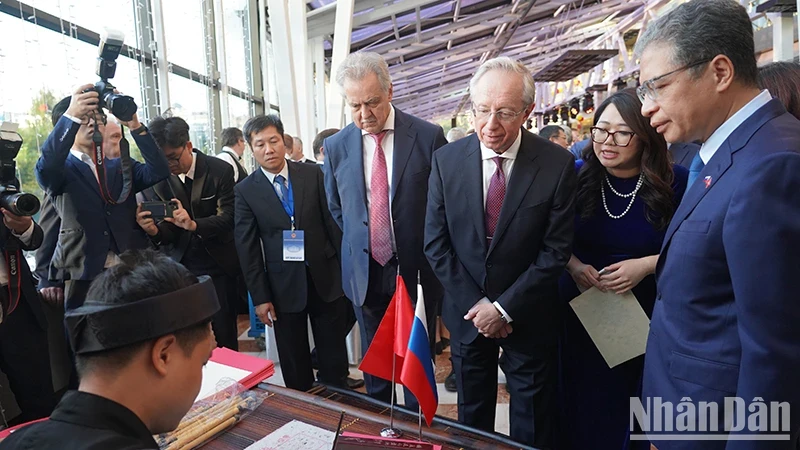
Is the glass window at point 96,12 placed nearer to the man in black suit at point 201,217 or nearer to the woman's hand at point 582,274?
the man in black suit at point 201,217

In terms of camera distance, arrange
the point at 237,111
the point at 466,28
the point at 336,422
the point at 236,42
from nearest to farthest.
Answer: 1. the point at 336,422
2. the point at 237,111
3. the point at 236,42
4. the point at 466,28

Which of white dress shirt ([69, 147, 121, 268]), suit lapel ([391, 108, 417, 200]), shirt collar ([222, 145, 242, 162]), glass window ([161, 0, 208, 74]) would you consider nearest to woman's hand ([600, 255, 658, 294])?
suit lapel ([391, 108, 417, 200])

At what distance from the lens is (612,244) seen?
1734 millimetres

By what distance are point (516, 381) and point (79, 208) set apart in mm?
1760

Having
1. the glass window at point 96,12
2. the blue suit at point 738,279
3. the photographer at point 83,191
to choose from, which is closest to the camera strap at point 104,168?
the photographer at point 83,191

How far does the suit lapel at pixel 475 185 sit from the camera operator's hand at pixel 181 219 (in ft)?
4.51

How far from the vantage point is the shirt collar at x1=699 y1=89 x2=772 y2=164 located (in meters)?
1.01

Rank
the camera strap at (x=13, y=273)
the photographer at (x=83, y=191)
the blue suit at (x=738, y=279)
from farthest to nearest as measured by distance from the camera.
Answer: the photographer at (x=83, y=191)
the camera strap at (x=13, y=273)
the blue suit at (x=738, y=279)

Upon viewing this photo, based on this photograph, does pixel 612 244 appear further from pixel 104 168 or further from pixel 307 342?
pixel 104 168

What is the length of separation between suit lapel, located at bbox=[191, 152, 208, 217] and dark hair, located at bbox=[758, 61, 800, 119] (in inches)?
92.0

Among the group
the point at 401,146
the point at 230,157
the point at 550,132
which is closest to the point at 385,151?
the point at 401,146

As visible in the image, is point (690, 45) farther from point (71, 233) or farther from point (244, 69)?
point (244, 69)

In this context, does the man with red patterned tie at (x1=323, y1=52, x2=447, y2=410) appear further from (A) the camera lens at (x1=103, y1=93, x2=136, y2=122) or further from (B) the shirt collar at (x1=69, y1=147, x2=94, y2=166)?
(B) the shirt collar at (x1=69, y1=147, x2=94, y2=166)

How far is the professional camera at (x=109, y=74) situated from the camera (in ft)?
6.57
